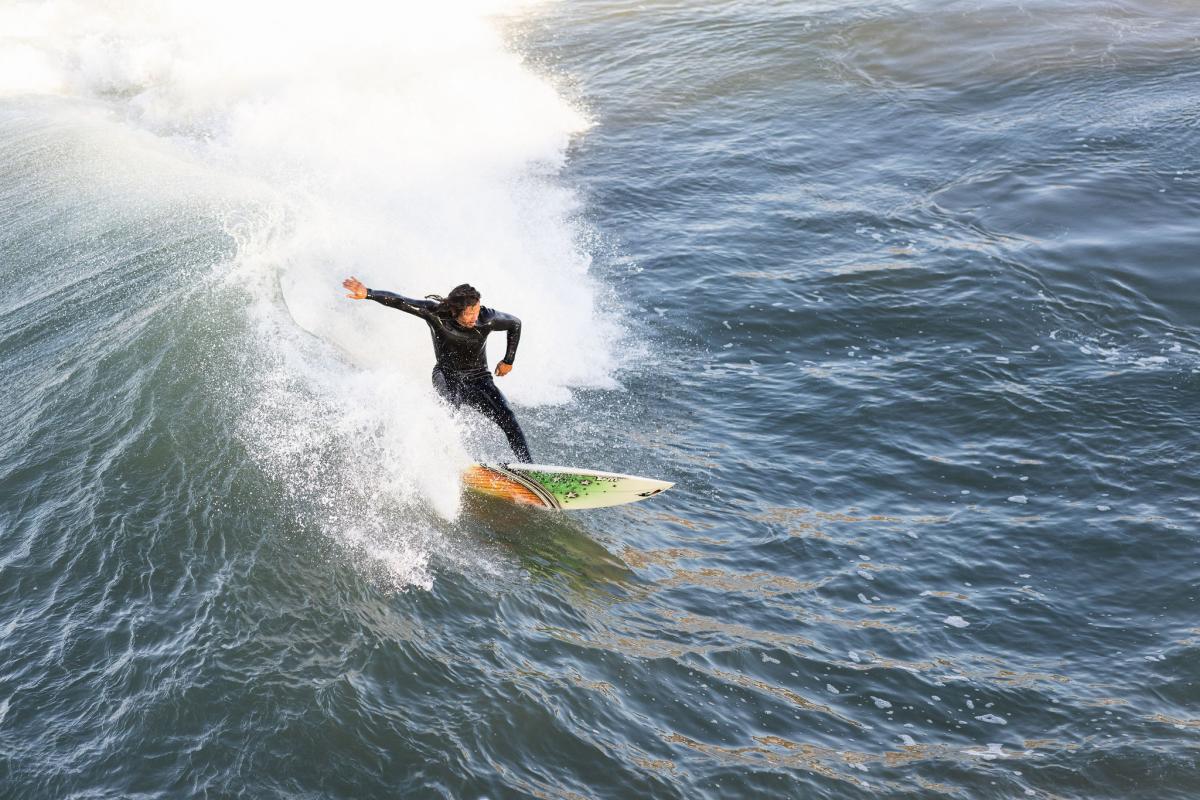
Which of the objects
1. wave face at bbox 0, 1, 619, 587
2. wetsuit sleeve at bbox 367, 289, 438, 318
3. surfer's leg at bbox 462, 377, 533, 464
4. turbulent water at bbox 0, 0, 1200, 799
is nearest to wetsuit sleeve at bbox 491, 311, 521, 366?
surfer's leg at bbox 462, 377, 533, 464

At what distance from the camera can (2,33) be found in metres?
32.0

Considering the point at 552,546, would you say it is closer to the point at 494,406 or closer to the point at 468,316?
the point at 494,406

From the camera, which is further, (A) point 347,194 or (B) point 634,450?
(A) point 347,194

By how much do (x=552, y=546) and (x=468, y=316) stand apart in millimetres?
2765

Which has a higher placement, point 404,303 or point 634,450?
point 404,303

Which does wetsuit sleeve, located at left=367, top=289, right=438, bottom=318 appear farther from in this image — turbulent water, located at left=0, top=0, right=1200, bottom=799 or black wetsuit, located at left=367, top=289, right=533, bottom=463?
turbulent water, located at left=0, top=0, right=1200, bottom=799

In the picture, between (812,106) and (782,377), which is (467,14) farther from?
(782,377)

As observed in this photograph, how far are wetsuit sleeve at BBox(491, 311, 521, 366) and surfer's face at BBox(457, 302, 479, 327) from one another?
0.27 meters

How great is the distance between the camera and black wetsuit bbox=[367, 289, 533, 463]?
11.4m

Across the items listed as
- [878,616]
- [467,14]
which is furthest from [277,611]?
[467,14]

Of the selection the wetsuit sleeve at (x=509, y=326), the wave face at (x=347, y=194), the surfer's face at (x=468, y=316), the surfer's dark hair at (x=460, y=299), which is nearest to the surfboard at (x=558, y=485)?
the wave face at (x=347, y=194)

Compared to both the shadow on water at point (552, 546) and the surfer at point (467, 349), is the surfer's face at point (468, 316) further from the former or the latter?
the shadow on water at point (552, 546)

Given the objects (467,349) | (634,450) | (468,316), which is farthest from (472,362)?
(634,450)

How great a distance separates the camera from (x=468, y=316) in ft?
36.2
